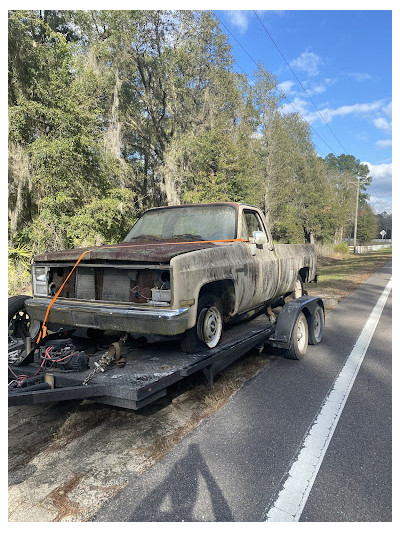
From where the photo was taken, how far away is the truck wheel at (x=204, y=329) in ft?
12.3

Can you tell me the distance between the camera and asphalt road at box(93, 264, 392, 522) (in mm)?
2324

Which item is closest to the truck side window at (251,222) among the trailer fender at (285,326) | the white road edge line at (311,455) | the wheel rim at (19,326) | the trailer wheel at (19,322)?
the trailer fender at (285,326)

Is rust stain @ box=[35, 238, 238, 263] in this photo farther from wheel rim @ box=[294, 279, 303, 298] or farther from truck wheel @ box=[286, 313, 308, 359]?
wheel rim @ box=[294, 279, 303, 298]

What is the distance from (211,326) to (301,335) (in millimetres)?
2043

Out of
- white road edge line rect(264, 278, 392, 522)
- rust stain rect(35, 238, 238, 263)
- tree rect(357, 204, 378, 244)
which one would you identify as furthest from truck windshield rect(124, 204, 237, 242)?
tree rect(357, 204, 378, 244)

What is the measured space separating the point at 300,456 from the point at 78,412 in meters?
2.14

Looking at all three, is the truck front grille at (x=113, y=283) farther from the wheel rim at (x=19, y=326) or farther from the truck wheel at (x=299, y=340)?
the truck wheel at (x=299, y=340)

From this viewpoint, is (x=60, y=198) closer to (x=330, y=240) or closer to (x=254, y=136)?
(x=254, y=136)

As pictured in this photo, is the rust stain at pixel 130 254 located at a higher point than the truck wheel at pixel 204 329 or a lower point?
higher

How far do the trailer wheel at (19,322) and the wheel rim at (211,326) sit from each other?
2.04m

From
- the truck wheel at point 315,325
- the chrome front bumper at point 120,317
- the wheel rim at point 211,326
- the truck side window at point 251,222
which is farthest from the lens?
the truck wheel at point 315,325

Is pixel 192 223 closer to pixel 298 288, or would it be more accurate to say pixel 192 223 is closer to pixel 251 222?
pixel 251 222

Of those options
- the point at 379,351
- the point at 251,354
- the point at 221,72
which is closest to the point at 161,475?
the point at 251,354

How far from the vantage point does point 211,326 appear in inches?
158
